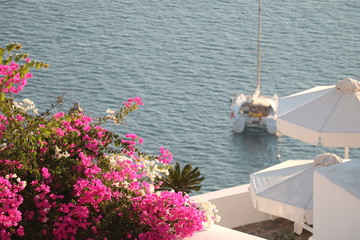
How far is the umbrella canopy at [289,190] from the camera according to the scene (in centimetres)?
918

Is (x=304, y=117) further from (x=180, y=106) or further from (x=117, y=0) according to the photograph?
(x=117, y=0)

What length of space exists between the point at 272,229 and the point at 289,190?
2.87 ft

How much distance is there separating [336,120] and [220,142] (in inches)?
1155

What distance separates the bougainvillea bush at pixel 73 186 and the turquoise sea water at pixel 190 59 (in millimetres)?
29932

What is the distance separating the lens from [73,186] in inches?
200

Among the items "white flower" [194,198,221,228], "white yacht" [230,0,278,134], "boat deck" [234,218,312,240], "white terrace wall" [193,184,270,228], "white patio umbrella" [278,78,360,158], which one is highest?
"white yacht" [230,0,278,134]

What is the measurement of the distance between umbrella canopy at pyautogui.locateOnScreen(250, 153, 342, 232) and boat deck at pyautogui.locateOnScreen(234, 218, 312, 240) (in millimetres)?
645

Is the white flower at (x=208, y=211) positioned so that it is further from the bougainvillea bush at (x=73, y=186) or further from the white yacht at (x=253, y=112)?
the white yacht at (x=253, y=112)

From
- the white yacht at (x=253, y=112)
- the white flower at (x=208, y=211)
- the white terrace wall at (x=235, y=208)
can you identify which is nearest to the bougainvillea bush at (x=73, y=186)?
the white flower at (x=208, y=211)

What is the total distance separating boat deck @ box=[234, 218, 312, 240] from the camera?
998 centimetres

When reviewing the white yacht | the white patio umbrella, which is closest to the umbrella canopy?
the white patio umbrella

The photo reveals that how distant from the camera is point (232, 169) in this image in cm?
3741

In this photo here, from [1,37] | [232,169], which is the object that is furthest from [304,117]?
[1,37]

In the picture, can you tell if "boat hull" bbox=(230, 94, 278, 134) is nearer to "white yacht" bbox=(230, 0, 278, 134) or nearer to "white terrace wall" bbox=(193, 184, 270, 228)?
"white yacht" bbox=(230, 0, 278, 134)
